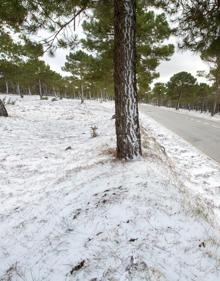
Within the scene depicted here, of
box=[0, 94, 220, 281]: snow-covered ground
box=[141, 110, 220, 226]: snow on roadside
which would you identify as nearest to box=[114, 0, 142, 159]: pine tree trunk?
box=[0, 94, 220, 281]: snow-covered ground

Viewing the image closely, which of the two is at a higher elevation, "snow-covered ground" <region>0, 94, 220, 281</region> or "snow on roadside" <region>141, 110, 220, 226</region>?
"snow-covered ground" <region>0, 94, 220, 281</region>

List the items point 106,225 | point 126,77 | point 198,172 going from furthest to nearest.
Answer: point 198,172 < point 126,77 < point 106,225

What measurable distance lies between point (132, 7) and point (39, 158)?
4.71 meters

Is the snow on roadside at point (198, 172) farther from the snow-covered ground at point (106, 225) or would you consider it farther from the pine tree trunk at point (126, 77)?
the pine tree trunk at point (126, 77)

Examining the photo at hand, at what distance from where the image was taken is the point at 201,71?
29266mm

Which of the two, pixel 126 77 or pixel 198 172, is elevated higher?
pixel 126 77

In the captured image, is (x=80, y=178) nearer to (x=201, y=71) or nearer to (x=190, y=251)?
(x=190, y=251)

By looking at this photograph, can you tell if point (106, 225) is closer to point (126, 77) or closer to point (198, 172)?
point (126, 77)

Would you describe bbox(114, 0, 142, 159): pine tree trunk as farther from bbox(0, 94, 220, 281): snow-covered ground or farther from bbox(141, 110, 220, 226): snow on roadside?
bbox(141, 110, 220, 226): snow on roadside

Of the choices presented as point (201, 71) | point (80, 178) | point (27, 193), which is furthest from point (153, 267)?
point (201, 71)

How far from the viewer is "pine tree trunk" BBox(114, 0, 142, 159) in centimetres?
483

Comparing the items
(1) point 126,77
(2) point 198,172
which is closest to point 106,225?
(1) point 126,77

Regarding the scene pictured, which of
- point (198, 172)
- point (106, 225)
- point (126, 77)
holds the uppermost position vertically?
point (126, 77)

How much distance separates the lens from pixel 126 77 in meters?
4.95
